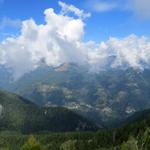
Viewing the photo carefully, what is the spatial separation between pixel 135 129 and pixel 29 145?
134925mm

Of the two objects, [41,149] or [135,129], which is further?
[135,129]

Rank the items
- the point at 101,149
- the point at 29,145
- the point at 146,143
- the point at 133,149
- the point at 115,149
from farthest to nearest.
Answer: the point at 101,149
the point at 115,149
the point at 146,143
the point at 133,149
the point at 29,145

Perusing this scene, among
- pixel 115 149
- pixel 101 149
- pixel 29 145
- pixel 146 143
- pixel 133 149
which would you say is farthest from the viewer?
pixel 101 149

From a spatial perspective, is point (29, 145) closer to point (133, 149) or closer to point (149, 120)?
point (133, 149)

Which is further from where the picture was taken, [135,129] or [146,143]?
[135,129]

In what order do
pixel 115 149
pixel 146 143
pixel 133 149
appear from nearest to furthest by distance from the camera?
pixel 133 149, pixel 146 143, pixel 115 149

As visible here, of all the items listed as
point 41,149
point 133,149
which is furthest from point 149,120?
point 41,149

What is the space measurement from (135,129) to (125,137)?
529 inches

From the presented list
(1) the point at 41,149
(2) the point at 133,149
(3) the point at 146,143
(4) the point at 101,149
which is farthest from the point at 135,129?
(1) the point at 41,149

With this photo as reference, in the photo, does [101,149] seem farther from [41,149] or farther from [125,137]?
[41,149]

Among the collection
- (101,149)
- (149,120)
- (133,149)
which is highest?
(149,120)

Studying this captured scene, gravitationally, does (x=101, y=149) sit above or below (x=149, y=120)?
below

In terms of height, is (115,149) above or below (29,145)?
below

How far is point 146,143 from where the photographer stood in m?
130
